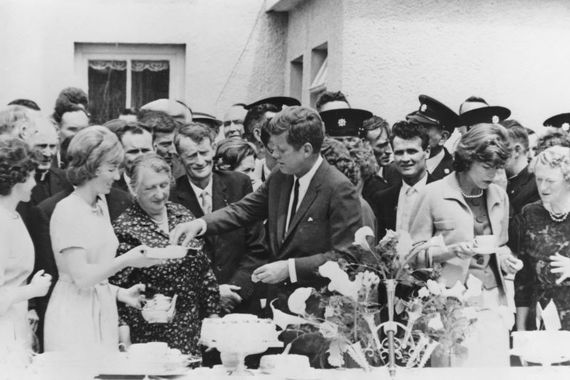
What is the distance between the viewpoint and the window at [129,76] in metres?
4.84

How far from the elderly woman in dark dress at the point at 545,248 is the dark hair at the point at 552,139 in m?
0.28

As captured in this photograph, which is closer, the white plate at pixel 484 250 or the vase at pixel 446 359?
the vase at pixel 446 359

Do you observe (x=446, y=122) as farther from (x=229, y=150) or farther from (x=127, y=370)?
(x=127, y=370)

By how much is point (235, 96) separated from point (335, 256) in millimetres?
1428

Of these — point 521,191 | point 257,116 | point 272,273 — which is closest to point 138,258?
point 272,273

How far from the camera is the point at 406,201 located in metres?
4.61

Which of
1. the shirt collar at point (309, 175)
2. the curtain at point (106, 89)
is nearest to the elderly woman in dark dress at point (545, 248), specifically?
the shirt collar at point (309, 175)

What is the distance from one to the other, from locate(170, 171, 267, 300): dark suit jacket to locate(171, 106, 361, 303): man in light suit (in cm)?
34

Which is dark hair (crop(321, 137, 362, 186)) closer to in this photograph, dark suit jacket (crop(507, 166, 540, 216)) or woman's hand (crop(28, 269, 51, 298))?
dark suit jacket (crop(507, 166, 540, 216))

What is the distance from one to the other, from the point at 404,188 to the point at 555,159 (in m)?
0.78

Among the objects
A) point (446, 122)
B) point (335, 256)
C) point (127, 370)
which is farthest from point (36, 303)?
point (446, 122)

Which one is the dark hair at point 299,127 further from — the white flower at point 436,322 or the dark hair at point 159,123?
the white flower at point 436,322

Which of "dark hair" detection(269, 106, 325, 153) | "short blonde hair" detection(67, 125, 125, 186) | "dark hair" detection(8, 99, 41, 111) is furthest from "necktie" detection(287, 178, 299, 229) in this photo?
"dark hair" detection(8, 99, 41, 111)

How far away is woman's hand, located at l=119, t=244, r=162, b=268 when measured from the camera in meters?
3.81
